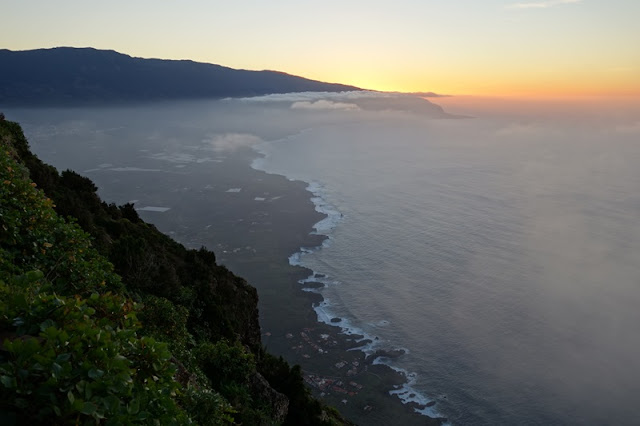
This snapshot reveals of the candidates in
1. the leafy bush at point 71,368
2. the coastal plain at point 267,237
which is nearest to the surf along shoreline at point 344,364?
the coastal plain at point 267,237

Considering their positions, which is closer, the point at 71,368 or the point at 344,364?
the point at 71,368

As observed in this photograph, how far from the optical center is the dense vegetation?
4980 mm

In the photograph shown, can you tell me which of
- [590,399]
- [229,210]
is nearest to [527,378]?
[590,399]

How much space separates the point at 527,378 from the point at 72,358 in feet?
199

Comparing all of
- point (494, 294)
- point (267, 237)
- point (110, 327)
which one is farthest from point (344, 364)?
point (110, 327)

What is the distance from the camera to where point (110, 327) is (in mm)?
6332

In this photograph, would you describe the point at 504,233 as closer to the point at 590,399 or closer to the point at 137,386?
the point at 590,399

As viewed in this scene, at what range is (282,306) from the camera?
68062 mm

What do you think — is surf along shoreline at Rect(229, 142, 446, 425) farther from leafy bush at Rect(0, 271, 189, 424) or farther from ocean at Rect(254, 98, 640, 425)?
leafy bush at Rect(0, 271, 189, 424)

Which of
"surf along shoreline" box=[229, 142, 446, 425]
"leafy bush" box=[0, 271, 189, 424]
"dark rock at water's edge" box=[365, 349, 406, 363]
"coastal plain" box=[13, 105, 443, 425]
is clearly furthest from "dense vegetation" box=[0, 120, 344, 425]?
"dark rock at water's edge" box=[365, 349, 406, 363]

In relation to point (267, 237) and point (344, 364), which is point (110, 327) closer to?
point (344, 364)

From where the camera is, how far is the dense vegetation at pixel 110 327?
4.98 metres

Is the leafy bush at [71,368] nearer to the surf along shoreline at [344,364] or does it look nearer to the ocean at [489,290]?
the surf along shoreline at [344,364]

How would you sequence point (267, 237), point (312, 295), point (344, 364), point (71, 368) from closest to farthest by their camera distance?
point (71, 368) → point (344, 364) → point (312, 295) → point (267, 237)
